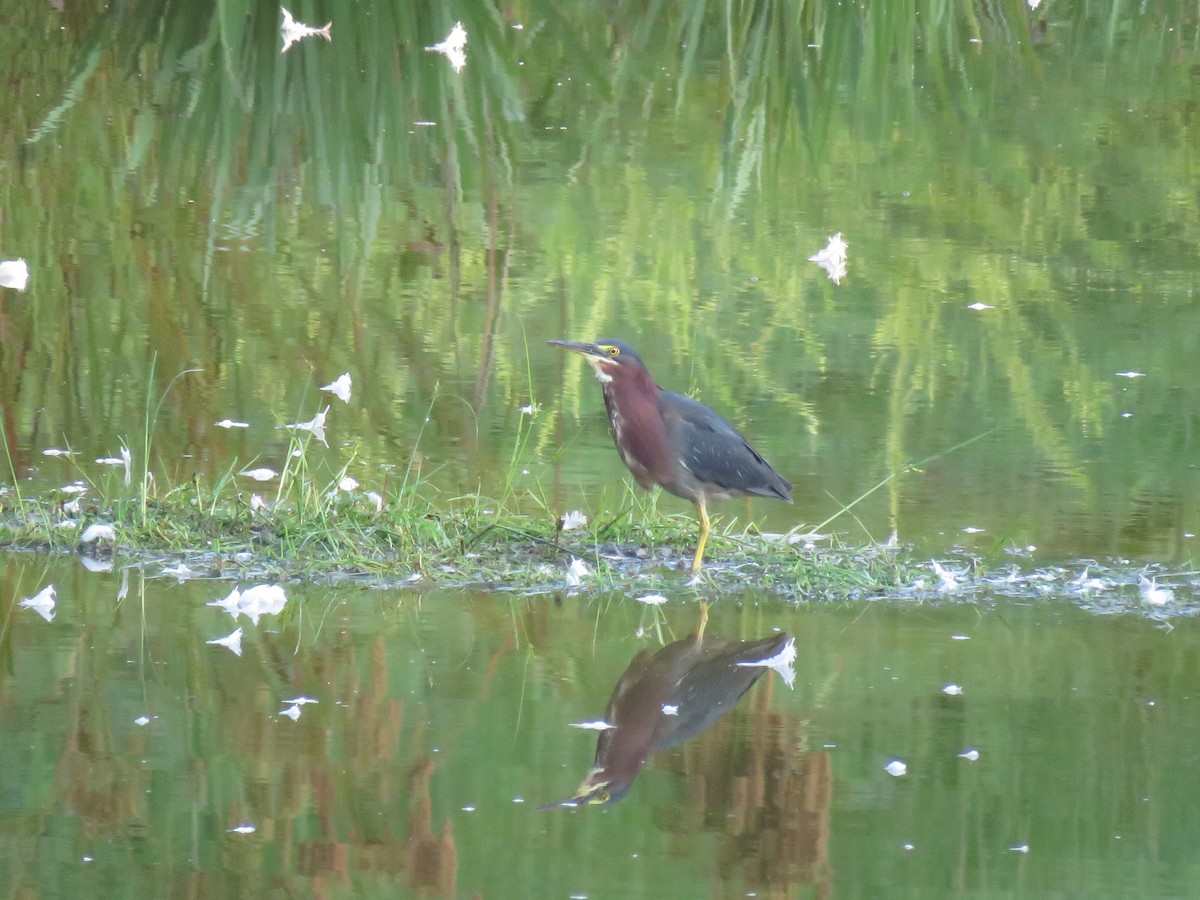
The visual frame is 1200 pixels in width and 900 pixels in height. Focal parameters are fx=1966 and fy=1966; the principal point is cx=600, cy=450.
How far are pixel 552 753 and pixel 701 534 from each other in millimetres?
1304

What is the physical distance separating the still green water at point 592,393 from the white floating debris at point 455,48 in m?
0.14

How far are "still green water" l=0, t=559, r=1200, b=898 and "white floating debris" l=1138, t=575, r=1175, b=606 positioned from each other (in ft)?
0.49

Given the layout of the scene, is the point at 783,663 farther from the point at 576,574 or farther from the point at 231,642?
the point at 231,642

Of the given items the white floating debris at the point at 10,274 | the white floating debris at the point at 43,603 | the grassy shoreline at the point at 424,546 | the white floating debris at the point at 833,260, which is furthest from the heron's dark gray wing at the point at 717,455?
the white floating debris at the point at 833,260

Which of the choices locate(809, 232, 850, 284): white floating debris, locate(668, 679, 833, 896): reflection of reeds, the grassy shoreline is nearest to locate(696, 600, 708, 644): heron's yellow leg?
the grassy shoreline

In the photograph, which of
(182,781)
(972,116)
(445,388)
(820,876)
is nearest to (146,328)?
(445,388)

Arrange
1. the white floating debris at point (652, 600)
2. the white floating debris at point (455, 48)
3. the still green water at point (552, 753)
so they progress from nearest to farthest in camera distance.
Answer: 1. the still green water at point (552, 753)
2. the white floating debris at point (652, 600)
3. the white floating debris at point (455, 48)

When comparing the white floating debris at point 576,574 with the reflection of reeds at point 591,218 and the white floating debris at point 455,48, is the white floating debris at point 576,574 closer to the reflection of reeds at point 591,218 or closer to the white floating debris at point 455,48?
the reflection of reeds at point 591,218

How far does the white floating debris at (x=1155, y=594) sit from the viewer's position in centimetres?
450

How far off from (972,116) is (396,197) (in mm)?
3661

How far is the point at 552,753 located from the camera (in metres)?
3.61

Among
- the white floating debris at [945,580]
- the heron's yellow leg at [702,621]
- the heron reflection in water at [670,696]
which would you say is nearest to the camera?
the heron reflection in water at [670,696]

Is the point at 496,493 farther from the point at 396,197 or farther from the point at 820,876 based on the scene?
the point at 396,197

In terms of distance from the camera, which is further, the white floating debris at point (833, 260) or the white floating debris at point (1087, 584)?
the white floating debris at point (833, 260)
